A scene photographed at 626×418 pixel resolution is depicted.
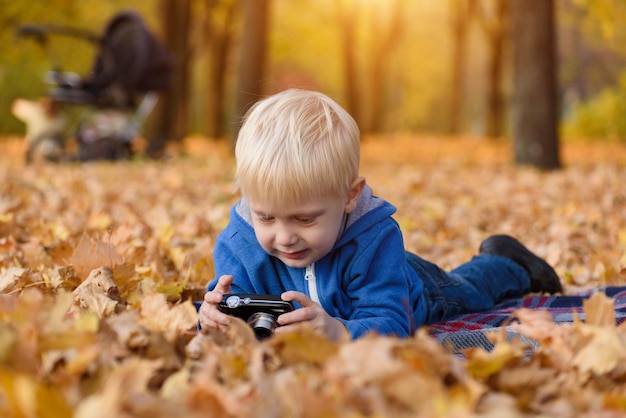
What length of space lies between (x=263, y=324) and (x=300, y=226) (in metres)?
0.29

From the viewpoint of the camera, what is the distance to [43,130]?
10.5 meters

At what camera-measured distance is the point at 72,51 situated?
23.4 meters

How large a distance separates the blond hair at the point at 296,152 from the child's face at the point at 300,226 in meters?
0.03

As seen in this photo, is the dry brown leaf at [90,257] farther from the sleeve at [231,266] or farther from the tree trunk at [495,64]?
the tree trunk at [495,64]

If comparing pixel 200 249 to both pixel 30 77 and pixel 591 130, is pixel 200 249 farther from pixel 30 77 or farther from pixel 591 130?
pixel 591 130

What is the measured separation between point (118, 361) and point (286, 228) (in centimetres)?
67

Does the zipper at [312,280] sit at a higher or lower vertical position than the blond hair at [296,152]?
lower

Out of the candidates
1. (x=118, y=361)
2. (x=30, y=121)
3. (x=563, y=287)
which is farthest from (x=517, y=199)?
(x=30, y=121)

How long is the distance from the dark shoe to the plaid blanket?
0.10 m

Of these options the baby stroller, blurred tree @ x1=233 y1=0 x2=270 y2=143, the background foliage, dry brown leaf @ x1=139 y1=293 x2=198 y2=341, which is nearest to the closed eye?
dry brown leaf @ x1=139 y1=293 x2=198 y2=341

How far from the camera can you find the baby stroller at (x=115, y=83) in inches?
404

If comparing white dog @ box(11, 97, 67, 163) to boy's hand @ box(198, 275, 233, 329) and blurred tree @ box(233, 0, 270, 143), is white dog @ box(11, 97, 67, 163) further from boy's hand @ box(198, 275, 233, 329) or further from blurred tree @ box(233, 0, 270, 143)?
boy's hand @ box(198, 275, 233, 329)

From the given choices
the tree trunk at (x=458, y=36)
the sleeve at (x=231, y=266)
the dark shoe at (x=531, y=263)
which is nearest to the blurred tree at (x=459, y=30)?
the tree trunk at (x=458, y=36)

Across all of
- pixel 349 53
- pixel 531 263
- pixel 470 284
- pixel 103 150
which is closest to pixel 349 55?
pixel 349 53
